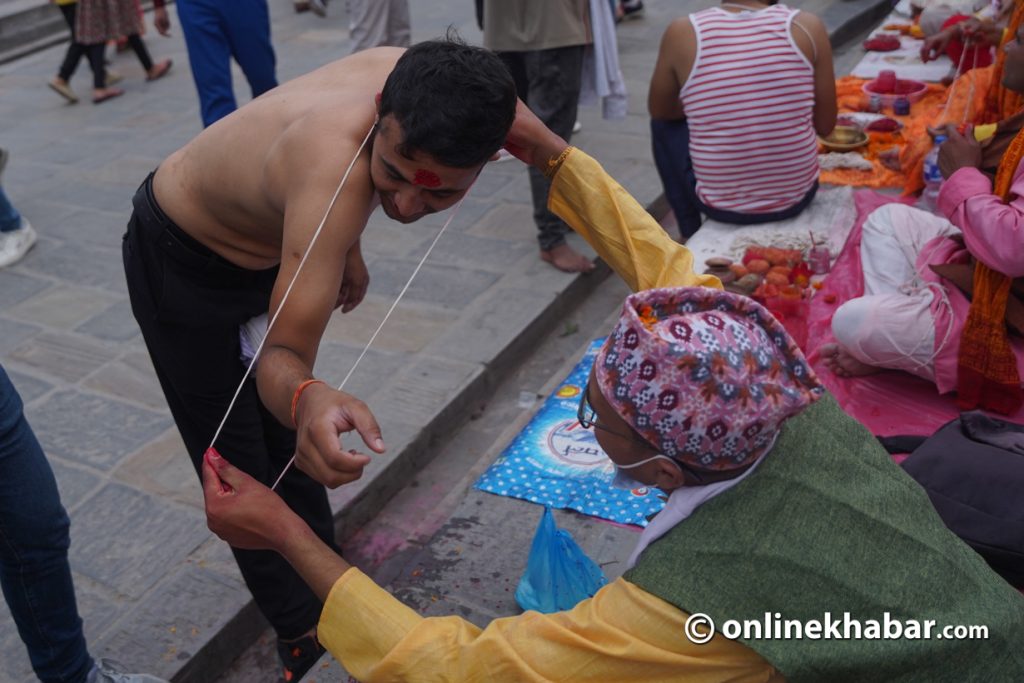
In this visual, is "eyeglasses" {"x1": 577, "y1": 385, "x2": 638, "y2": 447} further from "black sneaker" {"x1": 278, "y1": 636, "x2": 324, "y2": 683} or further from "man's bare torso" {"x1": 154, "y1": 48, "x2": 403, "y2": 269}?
"black sneaker" {"x1": 278, "y1": 636, "x2": 324, "y2": 683}

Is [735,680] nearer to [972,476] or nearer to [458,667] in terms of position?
[458,667]

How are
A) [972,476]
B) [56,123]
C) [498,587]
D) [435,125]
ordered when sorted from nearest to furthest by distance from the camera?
[435,125], [972,476], [498,587], [56,123]

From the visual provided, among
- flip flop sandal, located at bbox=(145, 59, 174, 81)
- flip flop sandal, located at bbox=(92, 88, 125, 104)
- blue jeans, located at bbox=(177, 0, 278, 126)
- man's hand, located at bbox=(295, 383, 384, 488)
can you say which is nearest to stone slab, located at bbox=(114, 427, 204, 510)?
man's hand, located at bbox=(295, 383, 384, 488)

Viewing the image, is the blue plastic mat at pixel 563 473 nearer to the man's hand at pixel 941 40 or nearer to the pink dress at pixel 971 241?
the pink dress at pixel 971 241

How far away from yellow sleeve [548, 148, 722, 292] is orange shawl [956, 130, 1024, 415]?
1.29m

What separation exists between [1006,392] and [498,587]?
174 cm

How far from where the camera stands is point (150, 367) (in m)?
3.86

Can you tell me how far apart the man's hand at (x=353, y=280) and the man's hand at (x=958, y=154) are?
2.06 m

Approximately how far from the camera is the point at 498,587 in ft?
8.84

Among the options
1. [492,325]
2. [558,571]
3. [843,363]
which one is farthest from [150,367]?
[843,363]

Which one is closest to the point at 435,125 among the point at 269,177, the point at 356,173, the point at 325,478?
the point at 356,173

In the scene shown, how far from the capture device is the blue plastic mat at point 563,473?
9.55 feet

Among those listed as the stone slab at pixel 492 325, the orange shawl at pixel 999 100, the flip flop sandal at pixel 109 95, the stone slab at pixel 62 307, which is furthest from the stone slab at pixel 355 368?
the flip flop sandal at pixel 109 95

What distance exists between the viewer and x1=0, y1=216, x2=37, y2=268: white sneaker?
476 centimetres
